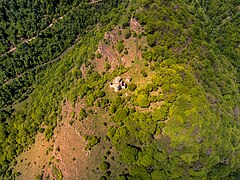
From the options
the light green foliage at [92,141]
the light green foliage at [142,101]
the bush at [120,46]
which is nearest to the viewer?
the light green foliage at [142,101]

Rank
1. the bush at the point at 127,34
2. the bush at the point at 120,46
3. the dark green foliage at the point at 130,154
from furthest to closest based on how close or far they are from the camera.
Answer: the bush at the point at 127,34 < the bush at the point at 120,46 < the dark green foliage at the point at 130,154

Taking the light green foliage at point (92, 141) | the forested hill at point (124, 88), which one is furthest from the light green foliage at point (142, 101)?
the light green foliage at point (92, 141)

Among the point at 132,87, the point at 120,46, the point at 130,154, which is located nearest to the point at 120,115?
the point at 132,87

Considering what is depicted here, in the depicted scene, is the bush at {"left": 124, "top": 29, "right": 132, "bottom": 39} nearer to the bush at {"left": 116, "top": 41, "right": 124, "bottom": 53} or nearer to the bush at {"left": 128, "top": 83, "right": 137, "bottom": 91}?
the bush at {"left": 116, "top": 41, "right": 124, "bottom": 53}

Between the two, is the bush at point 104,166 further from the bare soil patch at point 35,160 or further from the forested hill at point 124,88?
the bare soil patch at point 35,160

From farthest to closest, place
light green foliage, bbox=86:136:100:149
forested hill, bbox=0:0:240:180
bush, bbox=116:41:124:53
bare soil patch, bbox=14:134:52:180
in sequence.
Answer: bare soil patch, bbox=14:134:52:180 → bush, bbox=116:41:124:53 → light green foliage, bbox=86:136:100:149 → forested hill, bbox=0:0:240:180

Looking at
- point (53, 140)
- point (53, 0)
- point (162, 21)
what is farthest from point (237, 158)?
point (53, 0)

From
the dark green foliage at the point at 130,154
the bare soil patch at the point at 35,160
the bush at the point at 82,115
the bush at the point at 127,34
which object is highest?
the bush at the point at 127,34

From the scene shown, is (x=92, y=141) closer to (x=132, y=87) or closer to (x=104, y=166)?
(x=104, y=166)

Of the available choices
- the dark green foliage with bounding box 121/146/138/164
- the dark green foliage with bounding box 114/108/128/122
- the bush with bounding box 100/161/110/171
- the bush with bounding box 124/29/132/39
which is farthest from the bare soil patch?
the bush with bounding box 124/29/132/39
